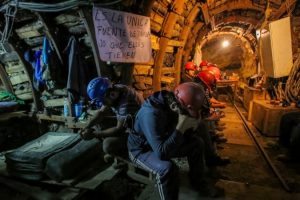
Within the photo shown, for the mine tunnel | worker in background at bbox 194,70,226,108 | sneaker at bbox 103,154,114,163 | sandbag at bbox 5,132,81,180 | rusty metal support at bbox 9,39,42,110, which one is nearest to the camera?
the mine tunnel

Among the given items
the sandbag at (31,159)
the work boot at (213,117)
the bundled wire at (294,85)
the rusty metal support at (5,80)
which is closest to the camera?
the sandbag at (31,159)

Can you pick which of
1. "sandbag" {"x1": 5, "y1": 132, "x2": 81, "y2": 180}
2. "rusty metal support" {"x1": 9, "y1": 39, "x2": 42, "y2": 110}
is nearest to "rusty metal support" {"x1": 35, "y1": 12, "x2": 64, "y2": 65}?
→ "rusty metal support" {"x1": 9, "y1": 39, "x2": 42, "y2": 110}

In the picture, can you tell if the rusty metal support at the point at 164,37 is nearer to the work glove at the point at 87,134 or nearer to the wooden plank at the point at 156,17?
the wooden plank at the point at 156,17

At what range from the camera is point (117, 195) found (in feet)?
15.4

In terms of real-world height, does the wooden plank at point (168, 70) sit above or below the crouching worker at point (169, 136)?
above

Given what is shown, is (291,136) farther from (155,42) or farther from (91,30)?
(91,30)

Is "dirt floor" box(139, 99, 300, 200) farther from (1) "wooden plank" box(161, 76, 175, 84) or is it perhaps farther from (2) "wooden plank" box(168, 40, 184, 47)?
(2) "wooden plank" box(168, 40, 184, 47)

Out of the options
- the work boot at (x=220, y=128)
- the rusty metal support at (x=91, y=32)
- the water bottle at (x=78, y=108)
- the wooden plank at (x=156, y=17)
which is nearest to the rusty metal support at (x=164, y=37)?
the wooden plank at (x=156, y=17)

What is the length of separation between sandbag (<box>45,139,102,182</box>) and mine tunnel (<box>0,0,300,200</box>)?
21 mm

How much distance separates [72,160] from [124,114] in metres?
1.40

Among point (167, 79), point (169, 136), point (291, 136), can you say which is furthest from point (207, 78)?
point (169, 136)

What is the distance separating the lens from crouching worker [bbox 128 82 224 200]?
331cm

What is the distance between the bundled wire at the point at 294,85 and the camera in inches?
306

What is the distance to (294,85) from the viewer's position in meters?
7.83
